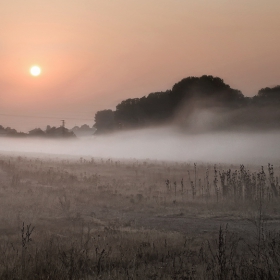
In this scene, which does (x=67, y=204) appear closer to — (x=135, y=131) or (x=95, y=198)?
(x=95, y=198)

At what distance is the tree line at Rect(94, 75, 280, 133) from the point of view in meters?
45.8

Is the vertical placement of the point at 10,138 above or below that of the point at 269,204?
above

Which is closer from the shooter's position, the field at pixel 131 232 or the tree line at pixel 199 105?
the field at pixel 131 232

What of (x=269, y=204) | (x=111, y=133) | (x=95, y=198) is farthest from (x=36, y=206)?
(x=111, y=133)

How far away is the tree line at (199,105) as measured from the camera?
150 ft

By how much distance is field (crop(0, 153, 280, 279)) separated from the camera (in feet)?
20.1

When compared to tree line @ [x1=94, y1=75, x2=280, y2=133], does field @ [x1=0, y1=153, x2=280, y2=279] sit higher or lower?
lower

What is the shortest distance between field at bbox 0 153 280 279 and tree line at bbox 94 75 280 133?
24807 mm

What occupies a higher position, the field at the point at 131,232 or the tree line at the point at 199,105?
the tree line at the point at 199,105

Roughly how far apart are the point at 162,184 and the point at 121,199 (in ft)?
21.0

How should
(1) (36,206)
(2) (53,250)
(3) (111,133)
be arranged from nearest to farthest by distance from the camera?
(2) (53,250)
(1) (36,206)
(3) (111,133)

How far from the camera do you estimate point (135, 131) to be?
63.7 meters

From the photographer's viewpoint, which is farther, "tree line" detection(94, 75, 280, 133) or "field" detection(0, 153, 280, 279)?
"tree line" detection(94, 75, 280, 133)

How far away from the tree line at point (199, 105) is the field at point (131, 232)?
24.8m
